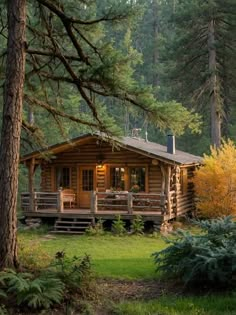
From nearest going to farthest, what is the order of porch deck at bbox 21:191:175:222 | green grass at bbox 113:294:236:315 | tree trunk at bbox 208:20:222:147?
green grass at bbox 113:294:236:315 < porch deck at bbox 21:191:175:222 < tree trunk at bbox 208:20:222:147

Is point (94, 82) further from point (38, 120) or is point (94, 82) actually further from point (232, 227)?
point (38, 120)

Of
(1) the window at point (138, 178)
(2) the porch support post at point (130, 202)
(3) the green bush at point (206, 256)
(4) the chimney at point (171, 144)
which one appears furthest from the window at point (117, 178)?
(3) the green bush at point (206, 256)

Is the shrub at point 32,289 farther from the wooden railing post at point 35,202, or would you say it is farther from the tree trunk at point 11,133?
the wooden railing post at point 35,202

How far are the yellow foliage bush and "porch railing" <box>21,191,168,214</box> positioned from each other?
2.17m

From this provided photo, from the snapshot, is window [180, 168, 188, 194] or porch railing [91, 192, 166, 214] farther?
window [180, 168, 188, 194]

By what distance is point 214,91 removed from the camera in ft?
88.5

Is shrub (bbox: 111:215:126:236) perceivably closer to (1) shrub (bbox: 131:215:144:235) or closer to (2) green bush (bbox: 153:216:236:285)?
(1) shrub (bbox: 131:215:144:235)

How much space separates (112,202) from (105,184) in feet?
4.72

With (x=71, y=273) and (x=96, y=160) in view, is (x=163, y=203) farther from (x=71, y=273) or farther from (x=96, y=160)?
(x=71, y=273)

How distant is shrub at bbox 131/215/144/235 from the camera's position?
18.7m

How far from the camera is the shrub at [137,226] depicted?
61.2ft

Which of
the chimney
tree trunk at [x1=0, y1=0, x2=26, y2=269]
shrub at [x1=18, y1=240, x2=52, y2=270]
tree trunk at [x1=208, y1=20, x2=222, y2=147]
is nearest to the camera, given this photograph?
tree trunk at [x1=0, y1=0, x2=26, y2=269]

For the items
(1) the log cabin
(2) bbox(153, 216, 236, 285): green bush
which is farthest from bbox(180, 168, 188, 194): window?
(2) bbox(153, 216, 236, 285): green bush

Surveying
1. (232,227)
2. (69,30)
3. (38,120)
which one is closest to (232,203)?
(232,227)
